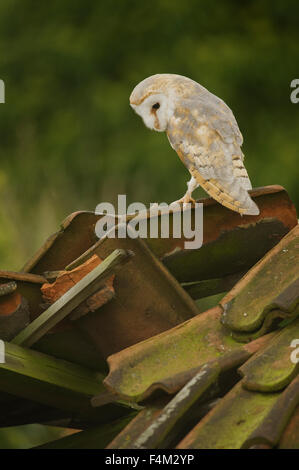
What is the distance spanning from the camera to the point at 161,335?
197cm

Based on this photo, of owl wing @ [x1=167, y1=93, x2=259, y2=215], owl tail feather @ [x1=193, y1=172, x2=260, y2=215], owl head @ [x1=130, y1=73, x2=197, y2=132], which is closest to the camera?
owl tail feather @ [x1=193, y1=172, x2=260, y2=215]

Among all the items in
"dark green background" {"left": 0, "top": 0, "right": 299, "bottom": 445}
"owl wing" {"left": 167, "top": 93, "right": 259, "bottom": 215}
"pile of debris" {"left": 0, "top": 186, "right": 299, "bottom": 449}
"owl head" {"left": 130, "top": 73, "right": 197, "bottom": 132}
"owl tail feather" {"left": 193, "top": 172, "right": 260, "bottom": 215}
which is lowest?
"pile of debris" {"left": 0, "top": 186, "right": 299, "bottom": 449}

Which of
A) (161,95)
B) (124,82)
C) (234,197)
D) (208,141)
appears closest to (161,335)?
(234,197)

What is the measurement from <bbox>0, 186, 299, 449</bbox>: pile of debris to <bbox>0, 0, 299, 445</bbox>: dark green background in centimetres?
176

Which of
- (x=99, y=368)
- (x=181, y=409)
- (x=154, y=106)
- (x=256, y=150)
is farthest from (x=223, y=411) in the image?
(x=256, y=150)

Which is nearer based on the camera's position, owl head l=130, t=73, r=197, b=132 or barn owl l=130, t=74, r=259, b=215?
barn owl l=130, t=74, r=259, b=215

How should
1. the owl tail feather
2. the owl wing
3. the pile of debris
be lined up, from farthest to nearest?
the owl wing → the owl tail feather → the pile of debris

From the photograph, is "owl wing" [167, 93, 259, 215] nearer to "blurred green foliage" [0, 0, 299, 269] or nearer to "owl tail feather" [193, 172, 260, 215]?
"owl tail feather" [193, 172, 260, 215]

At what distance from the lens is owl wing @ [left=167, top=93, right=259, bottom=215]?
2.46 m

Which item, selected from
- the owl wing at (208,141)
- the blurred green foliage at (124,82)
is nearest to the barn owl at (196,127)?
the owl wing at (208,141)

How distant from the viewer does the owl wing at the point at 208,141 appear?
96.9 inches

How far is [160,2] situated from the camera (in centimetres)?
532

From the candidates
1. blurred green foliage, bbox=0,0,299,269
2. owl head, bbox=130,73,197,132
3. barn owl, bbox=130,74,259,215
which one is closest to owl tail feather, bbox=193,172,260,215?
barn owl, bbox=130,74,259,215
